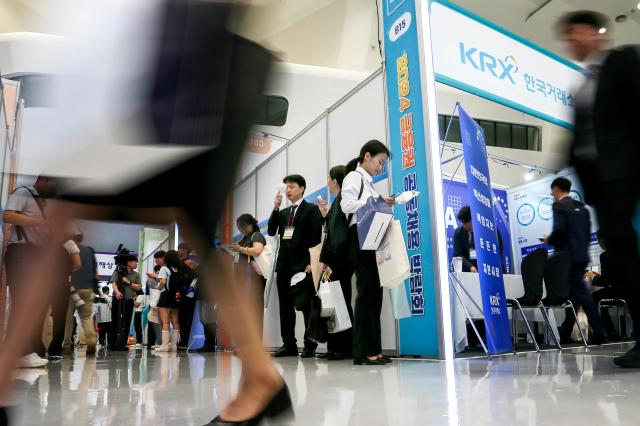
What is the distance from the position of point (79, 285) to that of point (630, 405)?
17.0ft

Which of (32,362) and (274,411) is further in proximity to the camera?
(32,362)

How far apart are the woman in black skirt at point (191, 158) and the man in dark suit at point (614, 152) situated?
1681 millimetres

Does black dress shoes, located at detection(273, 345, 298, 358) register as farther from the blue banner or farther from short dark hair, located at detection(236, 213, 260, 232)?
the blue banner

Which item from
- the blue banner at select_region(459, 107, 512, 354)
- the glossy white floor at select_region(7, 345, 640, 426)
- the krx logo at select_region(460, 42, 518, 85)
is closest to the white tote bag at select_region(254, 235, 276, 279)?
the blue banner at select_region(459, 107, 512, 354)

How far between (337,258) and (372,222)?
1.94ft

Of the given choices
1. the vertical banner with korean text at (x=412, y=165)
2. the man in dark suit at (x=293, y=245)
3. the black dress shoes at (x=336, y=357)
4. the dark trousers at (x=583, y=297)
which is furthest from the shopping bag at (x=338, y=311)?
the dark trousers at (x=583, y=297)

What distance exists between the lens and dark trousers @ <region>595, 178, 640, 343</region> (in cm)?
220

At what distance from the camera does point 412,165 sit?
385cm

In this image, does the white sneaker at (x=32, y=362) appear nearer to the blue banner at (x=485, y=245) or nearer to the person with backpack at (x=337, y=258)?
the person with backpack at (x=337, y=258)

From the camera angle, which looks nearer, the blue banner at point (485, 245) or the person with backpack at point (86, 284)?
the blue banner at point (485, 245)

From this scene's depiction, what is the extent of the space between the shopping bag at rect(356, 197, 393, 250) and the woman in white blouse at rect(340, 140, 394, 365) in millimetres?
46

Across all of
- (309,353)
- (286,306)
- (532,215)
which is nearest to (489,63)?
(286,306)

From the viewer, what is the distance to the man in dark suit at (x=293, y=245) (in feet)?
14.5

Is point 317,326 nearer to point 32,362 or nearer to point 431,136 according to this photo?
point 431,136
